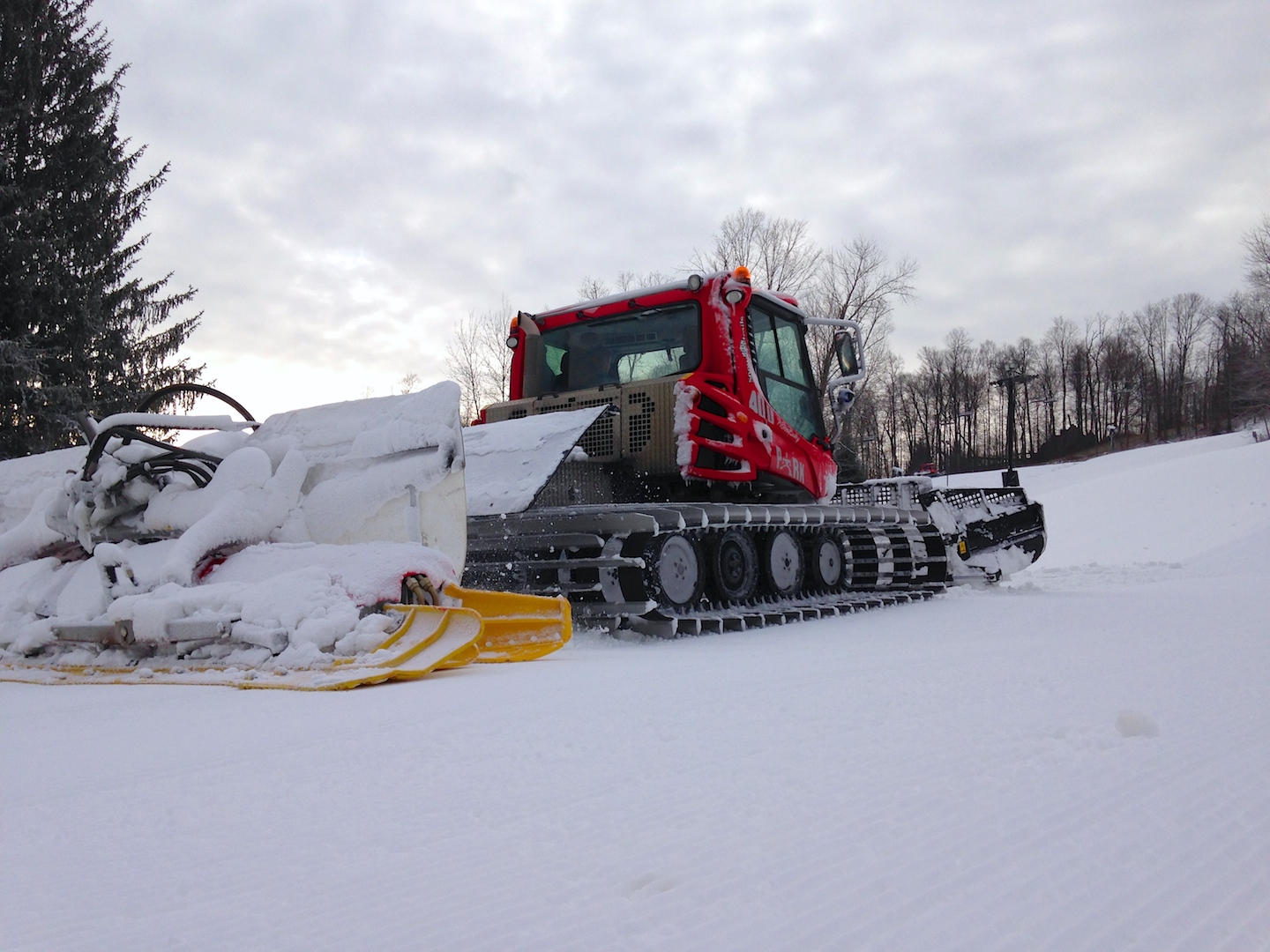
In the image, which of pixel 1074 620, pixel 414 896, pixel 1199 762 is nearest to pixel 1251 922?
pixel 1199 762

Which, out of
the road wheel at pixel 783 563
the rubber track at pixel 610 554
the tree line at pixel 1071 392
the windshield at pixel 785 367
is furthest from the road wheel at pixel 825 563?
the tree line at pixel 1071 392

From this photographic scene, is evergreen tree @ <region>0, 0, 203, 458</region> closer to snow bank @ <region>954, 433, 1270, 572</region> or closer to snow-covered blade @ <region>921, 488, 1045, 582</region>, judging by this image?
snow-covered blade @ <region>921, 488, 1045, 582</region>

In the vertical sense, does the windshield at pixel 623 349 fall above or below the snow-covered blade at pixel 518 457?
above

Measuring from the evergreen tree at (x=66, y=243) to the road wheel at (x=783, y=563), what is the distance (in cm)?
1135

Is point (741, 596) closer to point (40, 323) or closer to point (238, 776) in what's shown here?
point (238, 776)

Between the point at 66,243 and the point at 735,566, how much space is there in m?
13.5

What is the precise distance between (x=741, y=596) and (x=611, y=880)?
5.17 m

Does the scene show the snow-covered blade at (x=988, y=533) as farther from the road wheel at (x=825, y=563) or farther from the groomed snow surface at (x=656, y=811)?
the groomed snow surface at (x=656, y=811)

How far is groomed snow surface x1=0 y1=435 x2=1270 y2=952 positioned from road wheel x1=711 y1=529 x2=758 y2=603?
8.43 ft

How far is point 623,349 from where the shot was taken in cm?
725

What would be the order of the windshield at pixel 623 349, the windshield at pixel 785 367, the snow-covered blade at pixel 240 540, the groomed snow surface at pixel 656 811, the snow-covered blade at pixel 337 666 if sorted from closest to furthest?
1. the groomed snow surface at pixel 656 811
2. the snow-covered blade at pixel 337 666
3. the snow-covered blade at pixel 240 540
4. the windshield at pixel 623 349
5. the windshield at pixel 785 367

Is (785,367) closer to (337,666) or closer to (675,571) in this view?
(675,571)

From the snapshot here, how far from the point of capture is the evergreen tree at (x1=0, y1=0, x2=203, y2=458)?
13.6 meters

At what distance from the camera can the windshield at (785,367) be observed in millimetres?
7273
